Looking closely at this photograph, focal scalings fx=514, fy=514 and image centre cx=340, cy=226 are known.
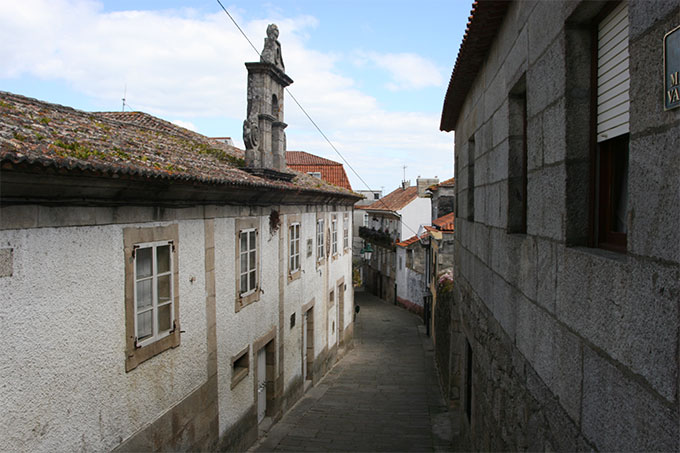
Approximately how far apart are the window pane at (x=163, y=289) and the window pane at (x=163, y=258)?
10 cm

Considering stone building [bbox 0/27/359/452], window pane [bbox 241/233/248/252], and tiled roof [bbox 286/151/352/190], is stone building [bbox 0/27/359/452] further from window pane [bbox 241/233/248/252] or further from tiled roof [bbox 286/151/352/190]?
tiled roof [bbox 286/151/352/190]

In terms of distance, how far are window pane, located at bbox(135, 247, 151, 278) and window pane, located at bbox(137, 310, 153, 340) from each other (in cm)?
48

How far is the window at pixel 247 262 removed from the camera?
9.23 m

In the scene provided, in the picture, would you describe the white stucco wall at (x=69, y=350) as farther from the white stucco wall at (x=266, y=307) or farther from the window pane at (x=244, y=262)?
the window pane at (x=244, y=262)

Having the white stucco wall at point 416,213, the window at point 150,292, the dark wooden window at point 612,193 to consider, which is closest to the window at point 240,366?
the window at point 150,292

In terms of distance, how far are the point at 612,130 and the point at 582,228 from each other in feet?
2.05

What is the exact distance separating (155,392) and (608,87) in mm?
5971

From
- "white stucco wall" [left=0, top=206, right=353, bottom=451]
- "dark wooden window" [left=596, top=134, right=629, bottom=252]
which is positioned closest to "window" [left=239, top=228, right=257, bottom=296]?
"white stucco wall" [left=0, top=206, right=353, bottom=451]

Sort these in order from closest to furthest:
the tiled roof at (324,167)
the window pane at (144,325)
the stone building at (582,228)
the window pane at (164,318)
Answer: the stone building at (582,228) < the window pane at (144,325) < the window pane at (164,318) < the tiled roof at (324,167)

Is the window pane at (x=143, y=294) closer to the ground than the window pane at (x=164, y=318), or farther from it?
farther from it

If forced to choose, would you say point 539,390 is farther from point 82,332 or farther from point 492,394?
point 82,332

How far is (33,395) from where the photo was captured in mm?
4605

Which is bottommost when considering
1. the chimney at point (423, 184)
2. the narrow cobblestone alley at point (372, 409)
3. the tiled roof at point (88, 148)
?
the narrow cobblestone alley at point (372, 409)

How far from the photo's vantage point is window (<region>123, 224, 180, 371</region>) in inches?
235
